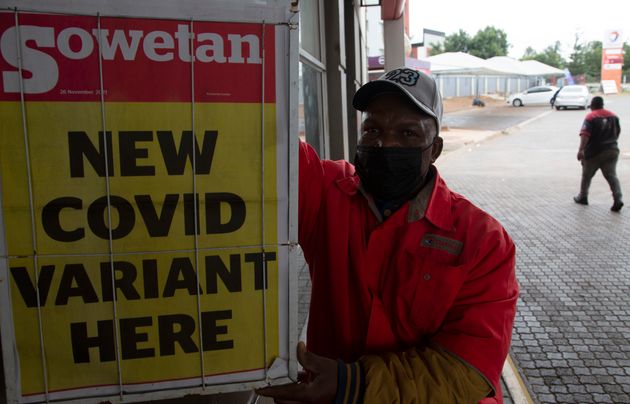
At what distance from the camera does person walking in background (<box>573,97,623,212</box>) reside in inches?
353

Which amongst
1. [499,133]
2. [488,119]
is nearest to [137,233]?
[499,133]

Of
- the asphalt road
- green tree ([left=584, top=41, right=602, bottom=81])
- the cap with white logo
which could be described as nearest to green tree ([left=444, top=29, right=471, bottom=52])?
green tree ([left=584, top=41, right=602, bottom=81])

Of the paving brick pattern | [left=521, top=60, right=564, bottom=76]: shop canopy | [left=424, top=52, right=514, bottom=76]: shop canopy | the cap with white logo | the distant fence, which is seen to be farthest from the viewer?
the distant fence

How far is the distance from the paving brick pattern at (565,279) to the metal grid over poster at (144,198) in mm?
3122

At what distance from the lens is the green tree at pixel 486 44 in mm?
63375

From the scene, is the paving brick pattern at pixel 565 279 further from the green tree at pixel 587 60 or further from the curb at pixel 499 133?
the green tree at pixel 587 60

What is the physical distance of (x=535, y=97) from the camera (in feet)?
132

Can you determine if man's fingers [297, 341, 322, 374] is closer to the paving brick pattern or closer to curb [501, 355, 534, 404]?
curb [501, 355, 534, 404]

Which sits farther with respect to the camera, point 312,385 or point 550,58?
point 550,58

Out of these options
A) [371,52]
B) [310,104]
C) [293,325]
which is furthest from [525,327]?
[371,52]

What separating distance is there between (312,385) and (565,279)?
5.43 m

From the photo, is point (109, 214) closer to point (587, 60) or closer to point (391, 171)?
point (391, 171)

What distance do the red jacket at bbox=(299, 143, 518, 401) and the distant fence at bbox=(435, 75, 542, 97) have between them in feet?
124

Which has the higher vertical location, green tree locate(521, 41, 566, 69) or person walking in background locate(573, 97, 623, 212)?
green tree locate(521, 41, 566, 69)
